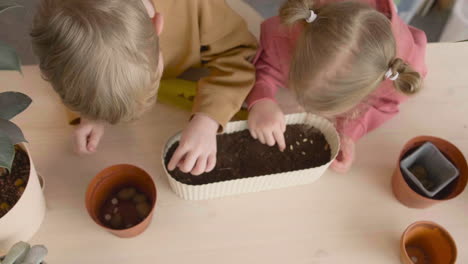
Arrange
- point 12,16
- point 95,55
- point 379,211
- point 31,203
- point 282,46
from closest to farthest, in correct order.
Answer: point 95,55, point 31,203, point 379,211, point 282,46, point 12,16

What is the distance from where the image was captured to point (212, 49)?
879 mm

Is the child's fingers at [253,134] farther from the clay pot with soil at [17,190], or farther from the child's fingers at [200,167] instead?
the clay pot with soil at [17,190]

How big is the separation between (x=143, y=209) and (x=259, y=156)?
0.22 m

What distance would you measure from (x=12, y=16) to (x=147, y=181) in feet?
4.56

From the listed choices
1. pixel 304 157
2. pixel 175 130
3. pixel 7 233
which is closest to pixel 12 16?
pixel 175 130

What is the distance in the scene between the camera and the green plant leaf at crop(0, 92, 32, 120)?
1.89ft

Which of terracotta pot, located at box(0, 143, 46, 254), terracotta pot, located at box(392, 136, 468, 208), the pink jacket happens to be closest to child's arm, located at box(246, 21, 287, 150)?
the pink jacket

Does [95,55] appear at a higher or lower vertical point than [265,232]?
higher

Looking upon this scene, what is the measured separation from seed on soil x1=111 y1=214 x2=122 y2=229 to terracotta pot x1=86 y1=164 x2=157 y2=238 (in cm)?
2

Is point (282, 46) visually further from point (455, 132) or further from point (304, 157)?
point (455, 132)

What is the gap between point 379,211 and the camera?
2.45 ft

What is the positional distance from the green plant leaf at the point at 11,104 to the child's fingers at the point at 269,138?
39 centimetres

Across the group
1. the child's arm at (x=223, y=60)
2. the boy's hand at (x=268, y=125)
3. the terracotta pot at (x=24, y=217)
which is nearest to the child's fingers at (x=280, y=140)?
the boy's hand at (x=268, y=125)

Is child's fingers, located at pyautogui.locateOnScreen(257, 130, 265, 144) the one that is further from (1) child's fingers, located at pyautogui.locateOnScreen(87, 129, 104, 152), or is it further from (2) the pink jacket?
(1) child's fingers, located at pyautogui.locateOnScreen(87, 129, 104, 152)
